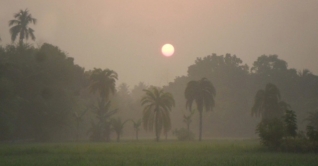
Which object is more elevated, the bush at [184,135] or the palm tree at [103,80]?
the palm tree at [103,80]

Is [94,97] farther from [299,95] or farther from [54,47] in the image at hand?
[299,95]

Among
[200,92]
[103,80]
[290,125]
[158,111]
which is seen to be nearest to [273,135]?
[290,125]

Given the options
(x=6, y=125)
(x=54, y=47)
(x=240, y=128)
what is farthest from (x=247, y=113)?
(x=6, y=125)

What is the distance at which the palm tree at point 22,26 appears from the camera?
78125 mm

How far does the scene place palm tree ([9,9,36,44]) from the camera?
7812cm

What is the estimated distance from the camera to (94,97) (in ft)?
303

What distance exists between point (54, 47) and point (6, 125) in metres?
22.7

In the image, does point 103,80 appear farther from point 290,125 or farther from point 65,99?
point 290,125

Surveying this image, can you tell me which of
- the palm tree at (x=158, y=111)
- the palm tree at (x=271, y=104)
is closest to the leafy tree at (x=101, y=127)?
the palm tree at (x=158, y=111)

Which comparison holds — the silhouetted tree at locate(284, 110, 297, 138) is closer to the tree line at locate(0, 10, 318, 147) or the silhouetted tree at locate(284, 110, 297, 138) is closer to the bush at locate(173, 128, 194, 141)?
the tree line at locate(0, 10, 318, 147)

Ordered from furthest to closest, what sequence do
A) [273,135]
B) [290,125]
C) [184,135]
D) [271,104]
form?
[184,135], [271,104], [290,125], [273,135]

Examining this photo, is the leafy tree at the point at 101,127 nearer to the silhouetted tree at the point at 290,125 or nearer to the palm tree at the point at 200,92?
the palm tree at the point at 200,92

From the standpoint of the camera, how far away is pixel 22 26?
78562 mm

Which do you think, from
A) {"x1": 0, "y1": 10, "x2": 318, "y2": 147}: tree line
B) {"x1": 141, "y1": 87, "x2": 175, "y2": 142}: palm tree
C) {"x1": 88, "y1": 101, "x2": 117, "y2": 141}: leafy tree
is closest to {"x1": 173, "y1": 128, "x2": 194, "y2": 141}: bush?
{"x1": 0, "y1": 10, "x2": 318, "y2": 147}: tree line
